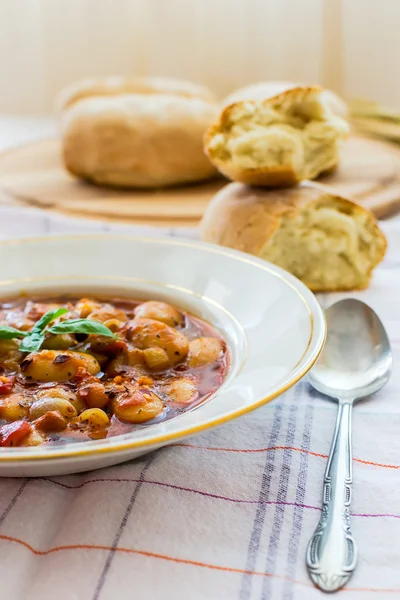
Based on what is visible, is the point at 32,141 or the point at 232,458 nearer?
the point at 232,458

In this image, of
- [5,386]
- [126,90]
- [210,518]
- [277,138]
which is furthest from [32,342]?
[126,90]

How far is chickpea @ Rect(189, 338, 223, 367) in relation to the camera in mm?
1263

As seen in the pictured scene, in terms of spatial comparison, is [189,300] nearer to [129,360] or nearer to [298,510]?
[129,360]

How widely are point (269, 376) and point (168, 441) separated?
0.22m

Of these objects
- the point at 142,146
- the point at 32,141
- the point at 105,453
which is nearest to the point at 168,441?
the point at 105,453

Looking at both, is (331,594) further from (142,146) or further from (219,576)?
(142,146)

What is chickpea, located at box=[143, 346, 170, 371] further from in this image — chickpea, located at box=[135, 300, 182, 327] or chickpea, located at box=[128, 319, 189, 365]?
chickpea, located at box=[135, 300, 182, 327]

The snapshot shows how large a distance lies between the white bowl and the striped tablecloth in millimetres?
64

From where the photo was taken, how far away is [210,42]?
4.01m

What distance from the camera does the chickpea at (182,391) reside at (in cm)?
114

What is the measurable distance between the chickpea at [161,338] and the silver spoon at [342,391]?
22cm

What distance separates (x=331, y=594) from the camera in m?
0.86

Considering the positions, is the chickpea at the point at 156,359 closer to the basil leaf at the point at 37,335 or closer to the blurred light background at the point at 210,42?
the basil leaf at the point at 37,335

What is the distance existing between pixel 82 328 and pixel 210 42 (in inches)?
121
